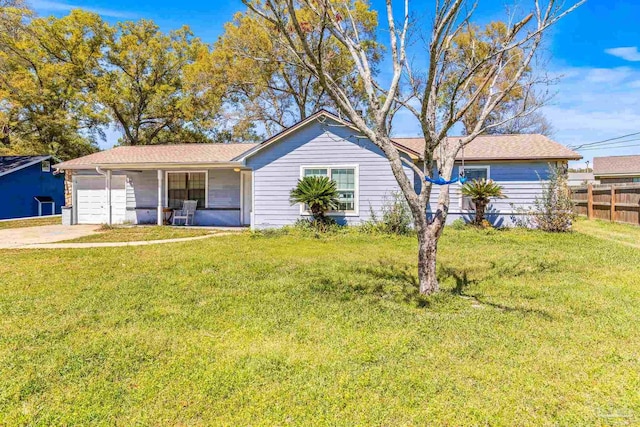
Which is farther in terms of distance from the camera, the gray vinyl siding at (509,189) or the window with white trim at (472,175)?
the window with white trim at (472,175)

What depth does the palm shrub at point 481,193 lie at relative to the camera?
1152cm

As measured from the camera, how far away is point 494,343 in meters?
3.56

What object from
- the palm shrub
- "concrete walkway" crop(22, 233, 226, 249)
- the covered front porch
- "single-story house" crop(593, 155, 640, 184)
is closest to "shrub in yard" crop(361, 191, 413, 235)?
the palm shrub

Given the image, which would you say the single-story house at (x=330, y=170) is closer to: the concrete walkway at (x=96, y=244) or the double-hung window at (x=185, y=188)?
the double-hung window at (x=185, y=188)

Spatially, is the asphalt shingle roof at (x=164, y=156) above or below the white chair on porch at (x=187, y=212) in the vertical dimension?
above

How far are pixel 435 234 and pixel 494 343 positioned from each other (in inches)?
63.1

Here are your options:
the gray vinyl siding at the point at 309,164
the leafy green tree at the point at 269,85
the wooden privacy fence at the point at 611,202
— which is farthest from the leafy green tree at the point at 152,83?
the wooden privacy fence at the point at 611,202

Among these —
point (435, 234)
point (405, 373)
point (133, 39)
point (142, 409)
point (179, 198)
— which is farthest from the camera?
point (133, 39)

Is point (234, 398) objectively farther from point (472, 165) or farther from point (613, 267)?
point (472, 165)

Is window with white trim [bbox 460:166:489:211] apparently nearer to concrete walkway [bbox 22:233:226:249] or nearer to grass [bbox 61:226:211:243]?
grass [bbox 61:226:211:243]

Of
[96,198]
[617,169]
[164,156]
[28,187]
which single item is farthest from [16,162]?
[617,169]

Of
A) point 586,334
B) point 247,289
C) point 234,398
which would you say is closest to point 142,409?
point 234,398

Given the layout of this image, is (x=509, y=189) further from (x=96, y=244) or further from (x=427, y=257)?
(x=96, y=244)

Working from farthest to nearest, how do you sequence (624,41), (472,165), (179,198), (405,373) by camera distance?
(179,198) → (472,165) → (624,41) → (405,373)
